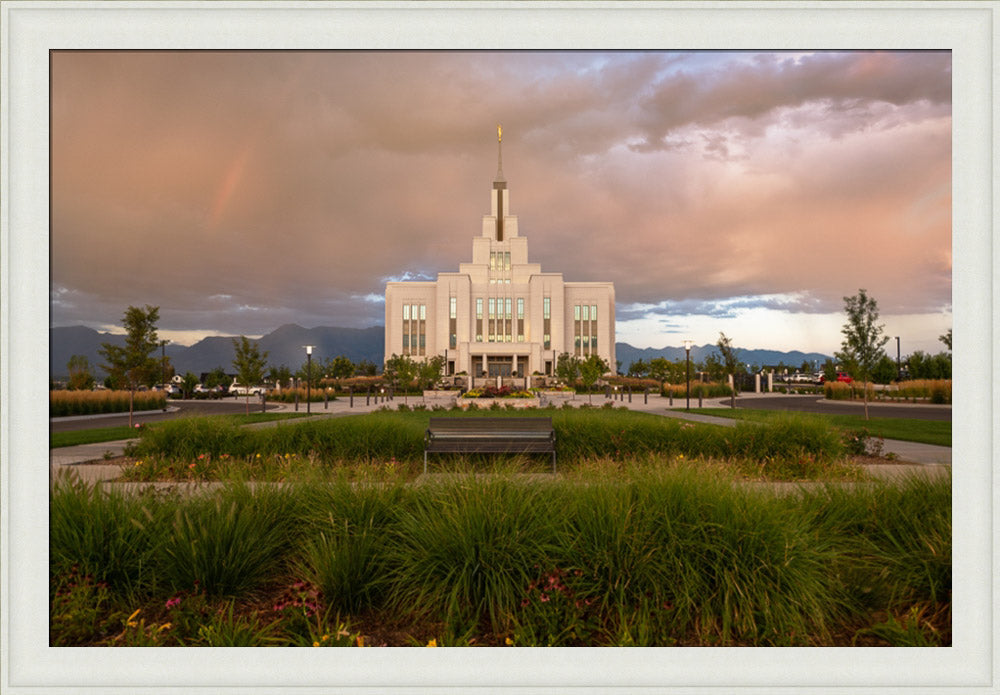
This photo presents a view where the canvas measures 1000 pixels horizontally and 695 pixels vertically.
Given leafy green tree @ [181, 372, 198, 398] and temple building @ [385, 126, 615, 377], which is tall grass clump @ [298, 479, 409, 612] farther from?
temple building @ [385, 126, 615, 377]

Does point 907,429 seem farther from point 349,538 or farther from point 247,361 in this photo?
point 247,361

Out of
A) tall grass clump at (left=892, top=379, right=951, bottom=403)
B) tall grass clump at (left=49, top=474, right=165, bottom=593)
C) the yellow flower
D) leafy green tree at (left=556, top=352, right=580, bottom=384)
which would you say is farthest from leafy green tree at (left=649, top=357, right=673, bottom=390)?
the yellow flower

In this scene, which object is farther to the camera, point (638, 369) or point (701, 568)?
point (638, 369)

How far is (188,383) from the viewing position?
1228 inches

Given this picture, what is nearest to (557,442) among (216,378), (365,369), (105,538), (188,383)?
(105,538)

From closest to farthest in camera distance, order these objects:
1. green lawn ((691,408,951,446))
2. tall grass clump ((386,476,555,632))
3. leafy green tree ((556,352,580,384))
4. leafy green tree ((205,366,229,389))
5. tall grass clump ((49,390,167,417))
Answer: tall grass clump ((386,476,555,632)) < green lawn ((691,408,951,446)) < tall grass clump ((49,390,167,417)) < leafy green tree ((205,366,229,389)) < leafy green tree ((556,352,580,384))

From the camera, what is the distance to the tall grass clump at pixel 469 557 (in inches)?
104

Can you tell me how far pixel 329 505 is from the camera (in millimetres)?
3348

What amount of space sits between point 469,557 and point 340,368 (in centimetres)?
5292

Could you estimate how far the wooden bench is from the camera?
6492 millimetres

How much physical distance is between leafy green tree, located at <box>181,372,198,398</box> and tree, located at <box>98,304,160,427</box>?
658 inches

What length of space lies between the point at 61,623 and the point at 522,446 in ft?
16.1

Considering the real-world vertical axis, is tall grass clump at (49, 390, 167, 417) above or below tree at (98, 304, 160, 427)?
below
